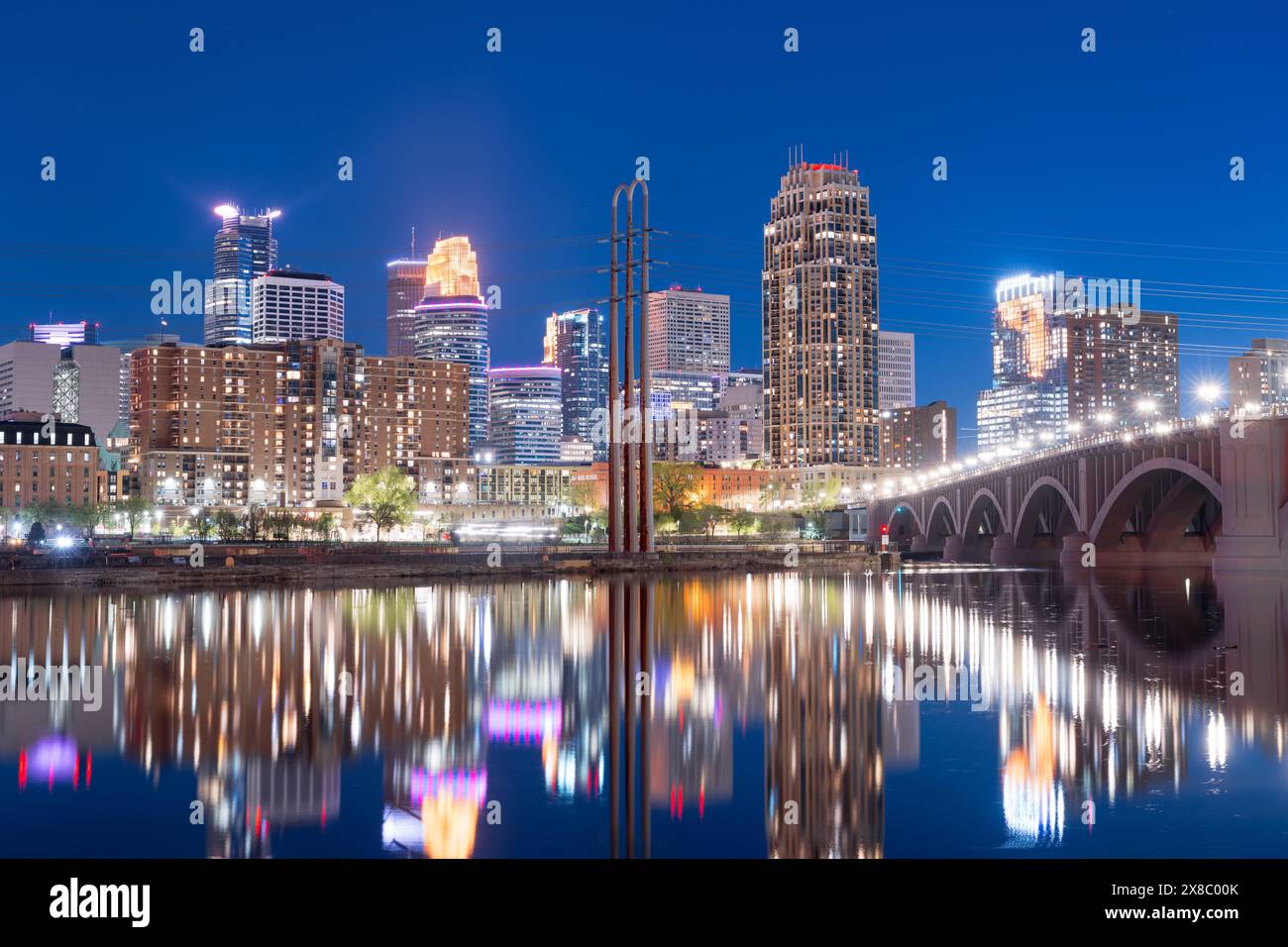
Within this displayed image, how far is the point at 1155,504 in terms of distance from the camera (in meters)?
97.1

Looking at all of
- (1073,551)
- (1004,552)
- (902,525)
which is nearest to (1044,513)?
(1004,552)

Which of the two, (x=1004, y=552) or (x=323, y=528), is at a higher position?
(x=323, y=528)

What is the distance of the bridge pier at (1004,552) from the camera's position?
114 metres

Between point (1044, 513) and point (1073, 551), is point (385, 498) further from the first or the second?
point (1073, 551)

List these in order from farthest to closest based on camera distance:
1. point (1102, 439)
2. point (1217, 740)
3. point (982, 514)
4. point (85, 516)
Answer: point (85, 516)
point (982, 514)
point (1102, 439)
point (1217, 740)

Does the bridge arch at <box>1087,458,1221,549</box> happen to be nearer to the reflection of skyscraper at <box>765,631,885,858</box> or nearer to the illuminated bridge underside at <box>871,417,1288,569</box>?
the illuminated bridge underside at <box>871,417,1288,569</box>

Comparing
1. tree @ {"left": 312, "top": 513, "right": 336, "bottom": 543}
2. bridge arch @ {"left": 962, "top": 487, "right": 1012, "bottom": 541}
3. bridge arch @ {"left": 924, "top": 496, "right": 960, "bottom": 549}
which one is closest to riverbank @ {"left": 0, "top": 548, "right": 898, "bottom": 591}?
bridge arch @ {"left": 962, "top": 487, "right": 1012, "bottom": 541}

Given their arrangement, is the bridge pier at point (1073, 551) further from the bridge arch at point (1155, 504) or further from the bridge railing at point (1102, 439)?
the bridge railing at point (1102, 439)

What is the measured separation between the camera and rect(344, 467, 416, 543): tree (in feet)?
460

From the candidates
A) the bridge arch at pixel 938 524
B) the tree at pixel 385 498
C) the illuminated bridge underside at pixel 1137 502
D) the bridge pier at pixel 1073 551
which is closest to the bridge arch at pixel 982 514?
the illuminated bridge underside at pixel 1137 502

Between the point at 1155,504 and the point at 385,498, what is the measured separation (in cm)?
8461

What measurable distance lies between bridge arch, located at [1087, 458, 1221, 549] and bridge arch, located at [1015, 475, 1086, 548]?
7.83 metres

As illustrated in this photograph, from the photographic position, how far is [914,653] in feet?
119
